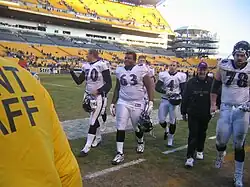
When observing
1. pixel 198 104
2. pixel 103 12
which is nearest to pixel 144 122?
pixel 198 104

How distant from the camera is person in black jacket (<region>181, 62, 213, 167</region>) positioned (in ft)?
19.2

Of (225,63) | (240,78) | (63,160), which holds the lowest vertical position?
(63,160)

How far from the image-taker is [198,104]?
5.90 meters

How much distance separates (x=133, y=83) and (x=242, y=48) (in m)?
2.10

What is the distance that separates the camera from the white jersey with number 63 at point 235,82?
480cm

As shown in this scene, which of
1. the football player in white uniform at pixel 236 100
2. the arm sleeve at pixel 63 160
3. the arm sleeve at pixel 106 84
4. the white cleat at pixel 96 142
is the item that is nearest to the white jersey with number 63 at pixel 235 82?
the football player in white uniform at pixel 236 100

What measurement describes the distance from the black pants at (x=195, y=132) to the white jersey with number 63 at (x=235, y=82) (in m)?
1.11

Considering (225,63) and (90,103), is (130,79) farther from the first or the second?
(225,63)

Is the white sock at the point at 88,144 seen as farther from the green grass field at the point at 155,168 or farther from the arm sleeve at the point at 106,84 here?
the arm sleeve at the point at 106,84

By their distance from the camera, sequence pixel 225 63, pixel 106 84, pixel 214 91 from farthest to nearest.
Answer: pixel 106 84, pixel 214 91, pixel 225 63

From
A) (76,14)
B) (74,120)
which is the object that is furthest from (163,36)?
(74,120)

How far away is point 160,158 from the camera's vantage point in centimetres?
611

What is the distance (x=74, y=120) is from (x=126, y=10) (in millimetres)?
65051

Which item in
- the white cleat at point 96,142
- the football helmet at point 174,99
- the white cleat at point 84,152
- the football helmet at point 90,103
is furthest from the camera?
the football helmet at point 174,99
